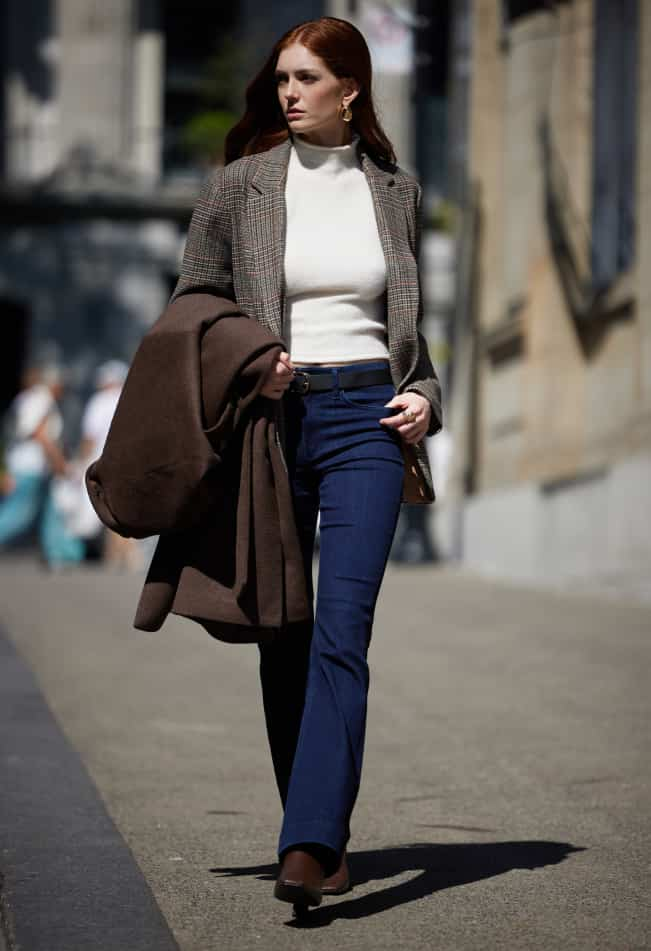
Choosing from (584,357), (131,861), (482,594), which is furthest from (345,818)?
(584,357)

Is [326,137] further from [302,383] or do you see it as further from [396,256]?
[302,383]

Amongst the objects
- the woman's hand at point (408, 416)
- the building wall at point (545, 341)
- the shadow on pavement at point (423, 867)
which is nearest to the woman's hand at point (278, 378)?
the woman's hand at point (408, 416)

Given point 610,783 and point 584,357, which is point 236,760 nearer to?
point 610,783

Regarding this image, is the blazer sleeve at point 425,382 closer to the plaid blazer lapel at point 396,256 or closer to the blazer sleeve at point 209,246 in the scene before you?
the plaid blazer lapel at point 396,256

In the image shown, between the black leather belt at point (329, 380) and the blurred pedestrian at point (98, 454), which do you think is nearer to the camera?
the black leather belt at point (329, 380)

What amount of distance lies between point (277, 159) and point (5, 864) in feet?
5.68

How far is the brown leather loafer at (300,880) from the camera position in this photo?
3.81 m

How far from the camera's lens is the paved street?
155 inches

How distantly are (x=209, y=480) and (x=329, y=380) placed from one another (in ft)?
1.18

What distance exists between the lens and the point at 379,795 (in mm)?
5555

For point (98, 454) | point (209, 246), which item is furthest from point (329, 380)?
point (98, 454)

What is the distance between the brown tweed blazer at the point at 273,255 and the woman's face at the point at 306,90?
4.1 inches

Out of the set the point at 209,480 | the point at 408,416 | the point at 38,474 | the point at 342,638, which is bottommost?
the point at 38,474

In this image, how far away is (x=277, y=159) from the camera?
427 cm
